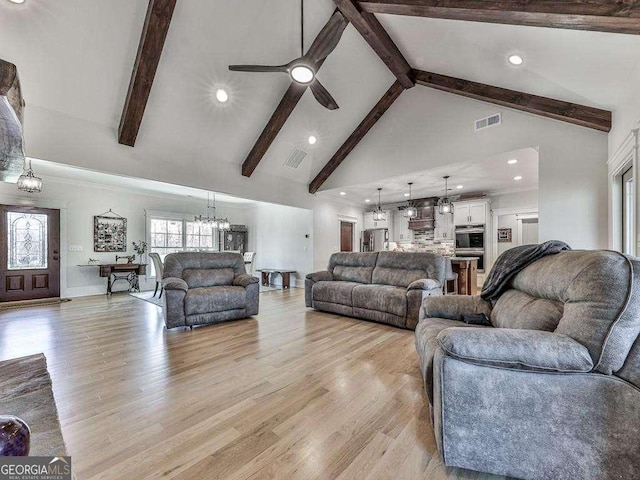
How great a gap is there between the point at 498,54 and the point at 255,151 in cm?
419

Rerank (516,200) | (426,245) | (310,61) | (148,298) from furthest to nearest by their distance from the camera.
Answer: (426,245) < (516,200) < (148,298) < (310,61)

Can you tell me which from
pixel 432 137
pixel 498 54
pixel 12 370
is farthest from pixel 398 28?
pixel 12 370

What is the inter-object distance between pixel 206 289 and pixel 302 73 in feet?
10.2

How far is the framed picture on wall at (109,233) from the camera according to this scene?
6715mm

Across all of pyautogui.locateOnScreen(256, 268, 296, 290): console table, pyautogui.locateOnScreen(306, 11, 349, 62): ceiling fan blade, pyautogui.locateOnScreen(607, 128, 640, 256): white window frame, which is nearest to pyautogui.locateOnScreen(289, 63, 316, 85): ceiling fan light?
pyautogui.locateOnScreen(306, 11, 349, 62): ceiling fan blade

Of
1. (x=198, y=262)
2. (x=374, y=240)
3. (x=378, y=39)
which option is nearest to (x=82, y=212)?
(x=198, y=262)

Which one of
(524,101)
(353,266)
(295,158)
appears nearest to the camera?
(524,101)

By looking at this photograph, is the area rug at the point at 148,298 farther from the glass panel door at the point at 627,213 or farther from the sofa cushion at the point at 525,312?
the glass panel door at the point at 627,213

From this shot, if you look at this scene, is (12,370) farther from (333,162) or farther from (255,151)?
(333,162)

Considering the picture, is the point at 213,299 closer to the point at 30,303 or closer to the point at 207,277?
the point at 207,277

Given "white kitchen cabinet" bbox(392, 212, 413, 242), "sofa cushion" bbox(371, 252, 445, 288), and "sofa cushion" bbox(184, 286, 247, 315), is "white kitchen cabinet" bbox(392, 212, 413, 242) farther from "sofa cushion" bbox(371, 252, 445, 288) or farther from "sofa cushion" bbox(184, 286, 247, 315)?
"sofa cushion" bbox(184, 286, 247, 315)

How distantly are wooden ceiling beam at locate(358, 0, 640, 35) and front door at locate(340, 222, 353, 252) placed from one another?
20.6 ft

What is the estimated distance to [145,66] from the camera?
11.7 ft

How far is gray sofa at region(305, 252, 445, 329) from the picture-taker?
149 inches
